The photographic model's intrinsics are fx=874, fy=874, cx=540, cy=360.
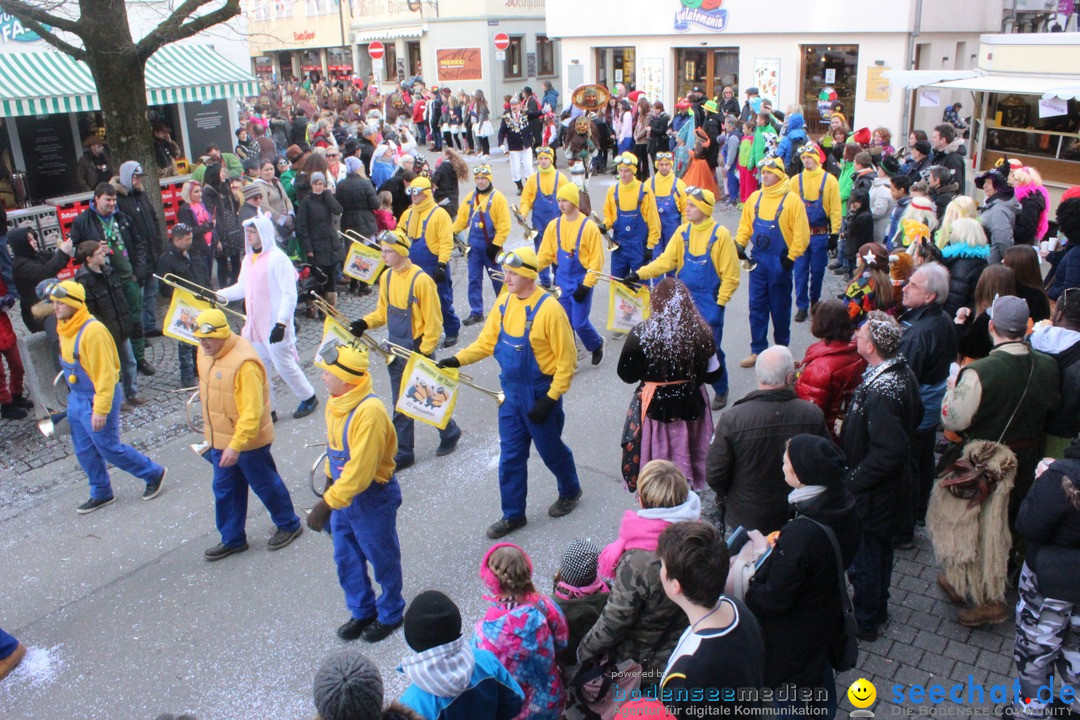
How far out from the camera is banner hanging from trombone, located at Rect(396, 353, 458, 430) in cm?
565

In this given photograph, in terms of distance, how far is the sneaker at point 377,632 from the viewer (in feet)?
15.9

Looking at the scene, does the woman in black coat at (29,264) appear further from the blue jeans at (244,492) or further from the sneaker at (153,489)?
the blue jeans at (244,492)

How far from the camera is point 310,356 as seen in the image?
9523 millimetres

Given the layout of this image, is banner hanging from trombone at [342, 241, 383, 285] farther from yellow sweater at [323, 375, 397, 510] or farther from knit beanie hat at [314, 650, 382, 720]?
knit beanie hat at [314, 650, 382, 720]

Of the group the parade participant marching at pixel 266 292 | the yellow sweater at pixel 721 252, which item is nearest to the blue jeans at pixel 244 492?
the parade participant marching at pixel 266 292

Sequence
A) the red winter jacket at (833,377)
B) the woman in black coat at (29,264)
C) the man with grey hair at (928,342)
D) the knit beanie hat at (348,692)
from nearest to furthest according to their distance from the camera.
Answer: the knit beanie hat at (348,692) < the red winter jacket at (833,377) < the man with grey hair at (928,342) < the woman in black coat at (29,264)

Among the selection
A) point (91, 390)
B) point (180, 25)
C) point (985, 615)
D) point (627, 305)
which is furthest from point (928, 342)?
point (180, 25)

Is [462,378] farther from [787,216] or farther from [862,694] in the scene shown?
[787,216]

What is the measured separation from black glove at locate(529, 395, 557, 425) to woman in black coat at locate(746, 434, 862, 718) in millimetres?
2156

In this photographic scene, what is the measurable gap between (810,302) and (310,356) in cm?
557

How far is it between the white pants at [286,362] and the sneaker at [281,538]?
6.93ft

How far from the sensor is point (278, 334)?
7023 mm

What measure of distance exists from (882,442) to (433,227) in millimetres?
5781

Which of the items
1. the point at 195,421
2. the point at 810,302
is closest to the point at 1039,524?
the point at 810,302
